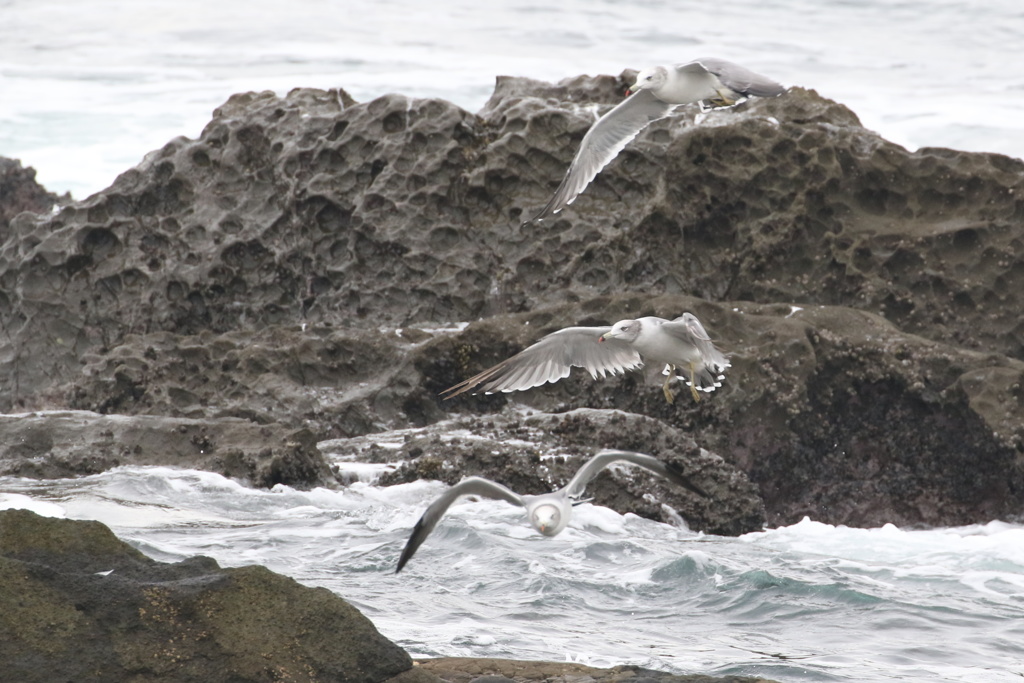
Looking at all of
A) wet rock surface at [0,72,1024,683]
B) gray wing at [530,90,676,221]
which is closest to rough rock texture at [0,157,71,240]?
wet rock surface at [0,72,1024,683]

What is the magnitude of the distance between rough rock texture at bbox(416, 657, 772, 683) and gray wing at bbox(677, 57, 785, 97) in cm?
327

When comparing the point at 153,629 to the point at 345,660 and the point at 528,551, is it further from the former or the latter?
the point at 528,551

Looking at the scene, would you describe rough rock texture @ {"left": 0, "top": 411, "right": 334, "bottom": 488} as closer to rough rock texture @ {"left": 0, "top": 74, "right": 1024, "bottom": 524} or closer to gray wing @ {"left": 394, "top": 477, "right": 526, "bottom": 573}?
rough rock texture @ {"left": 0, "top": 74, "right": 1024, "bottom": 524}

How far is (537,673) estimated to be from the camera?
582cm

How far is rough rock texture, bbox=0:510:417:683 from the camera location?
4711mm

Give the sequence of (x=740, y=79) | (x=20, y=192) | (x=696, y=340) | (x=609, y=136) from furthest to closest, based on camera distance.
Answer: (x=20, y=192)
(x=609, y=136)
(x=696, y=340)
(x=740, y=79)

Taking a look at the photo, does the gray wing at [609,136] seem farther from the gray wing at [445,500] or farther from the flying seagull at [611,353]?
the gray wing at [445,500]

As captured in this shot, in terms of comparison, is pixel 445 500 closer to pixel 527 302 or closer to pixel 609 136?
pixel 609 136

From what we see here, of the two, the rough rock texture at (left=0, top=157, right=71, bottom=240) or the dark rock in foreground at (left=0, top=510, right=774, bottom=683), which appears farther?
the rough rock texture at (left=0, top=157, right=71, bottom=240)

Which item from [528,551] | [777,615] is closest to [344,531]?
[528,551]

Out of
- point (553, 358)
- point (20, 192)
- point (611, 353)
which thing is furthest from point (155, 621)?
point (20, 192)

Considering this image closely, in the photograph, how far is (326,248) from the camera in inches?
556

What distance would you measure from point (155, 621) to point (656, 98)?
17.7 feet

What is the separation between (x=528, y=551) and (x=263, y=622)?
453 cm
